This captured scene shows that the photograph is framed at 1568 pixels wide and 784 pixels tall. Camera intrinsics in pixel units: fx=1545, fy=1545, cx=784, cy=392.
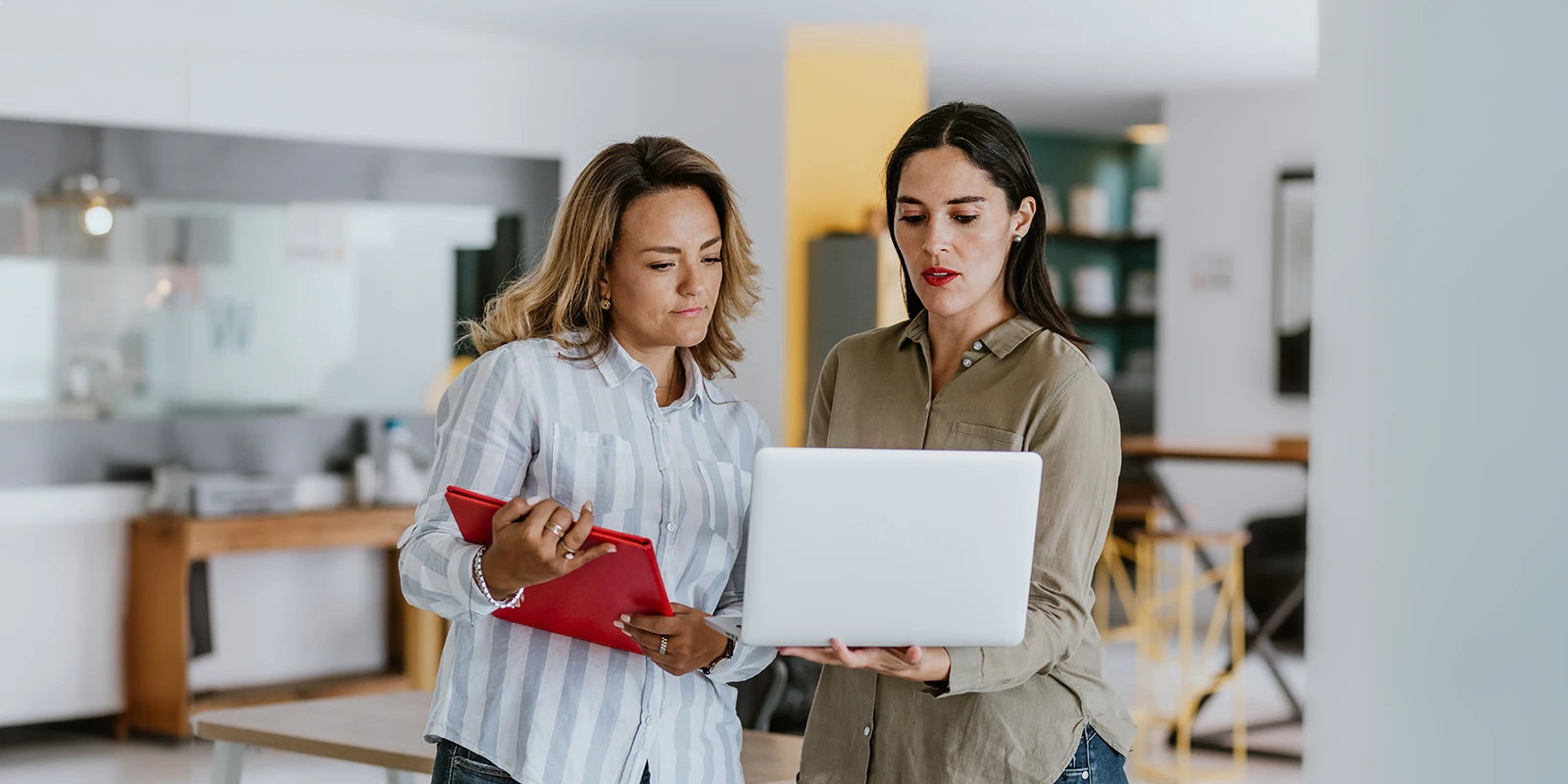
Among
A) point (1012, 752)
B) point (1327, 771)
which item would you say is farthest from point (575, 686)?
point (1327, 771)

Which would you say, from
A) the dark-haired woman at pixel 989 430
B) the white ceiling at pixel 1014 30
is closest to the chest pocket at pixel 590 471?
the dark-haired woman at pixel 989 430

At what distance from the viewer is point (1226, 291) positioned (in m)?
7.99

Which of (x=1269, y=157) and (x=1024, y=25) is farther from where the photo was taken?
(x=1269, y=157)

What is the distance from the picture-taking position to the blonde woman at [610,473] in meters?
1.60

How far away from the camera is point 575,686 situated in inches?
63.9

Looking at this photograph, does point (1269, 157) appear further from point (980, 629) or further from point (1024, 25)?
point (980, 629)

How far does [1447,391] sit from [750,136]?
6.10m

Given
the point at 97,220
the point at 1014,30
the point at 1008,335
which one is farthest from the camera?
the point at 1014,30

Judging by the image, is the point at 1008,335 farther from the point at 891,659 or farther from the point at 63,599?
the point at 63,599

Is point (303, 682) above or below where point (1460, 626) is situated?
below

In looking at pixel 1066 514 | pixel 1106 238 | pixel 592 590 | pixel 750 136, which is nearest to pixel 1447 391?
pixel 1066 514

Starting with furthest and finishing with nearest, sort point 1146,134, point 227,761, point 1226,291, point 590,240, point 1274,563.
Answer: point 1146,134
point 1226,291
point 1274,563
point 227,761
point 590,240

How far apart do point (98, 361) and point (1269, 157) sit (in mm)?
5541

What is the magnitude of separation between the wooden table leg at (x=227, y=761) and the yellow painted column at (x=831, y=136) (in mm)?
4374
